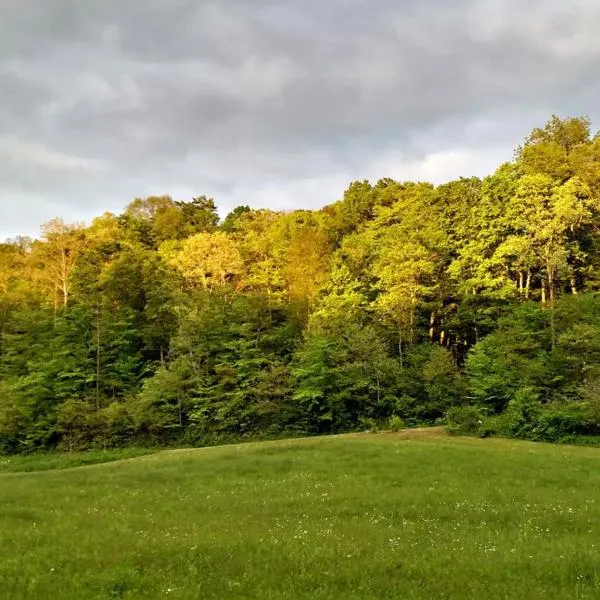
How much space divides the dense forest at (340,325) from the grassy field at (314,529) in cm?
1828

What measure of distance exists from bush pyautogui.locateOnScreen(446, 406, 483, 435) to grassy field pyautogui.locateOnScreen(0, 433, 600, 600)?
10825mm

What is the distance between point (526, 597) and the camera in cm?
977

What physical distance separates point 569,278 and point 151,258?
56.1 m

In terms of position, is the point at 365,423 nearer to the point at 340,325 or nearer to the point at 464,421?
the point at 464,421

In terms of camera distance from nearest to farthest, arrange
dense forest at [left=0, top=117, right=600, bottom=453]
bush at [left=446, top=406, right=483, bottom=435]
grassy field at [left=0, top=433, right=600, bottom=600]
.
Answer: grassy field at [left=0, top=433, right=600, bottom=600]
bush at [left=446, top=406, right=483, bottom=435]
dense forest at [left=0, top=117, right=600, bottom=453]

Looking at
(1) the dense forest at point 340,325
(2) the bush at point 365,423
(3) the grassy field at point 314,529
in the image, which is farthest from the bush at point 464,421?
(3) the grassy field at point 314,529

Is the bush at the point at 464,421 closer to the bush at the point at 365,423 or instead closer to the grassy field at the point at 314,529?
the bush at the point at 365,423

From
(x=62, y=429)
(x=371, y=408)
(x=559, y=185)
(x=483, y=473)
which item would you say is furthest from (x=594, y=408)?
(x=62, y=429)

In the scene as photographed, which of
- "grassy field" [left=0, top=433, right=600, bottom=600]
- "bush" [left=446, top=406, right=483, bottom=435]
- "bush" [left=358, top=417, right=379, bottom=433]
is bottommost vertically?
"bush" [left=358, top=417, right=379, bottom=433]

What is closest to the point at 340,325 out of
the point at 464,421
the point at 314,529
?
the point at 464,421

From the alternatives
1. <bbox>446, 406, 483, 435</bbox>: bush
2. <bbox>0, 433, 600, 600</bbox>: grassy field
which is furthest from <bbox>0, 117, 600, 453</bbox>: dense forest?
<bbox>0, 433, 600, 600</bbox>: grassy field

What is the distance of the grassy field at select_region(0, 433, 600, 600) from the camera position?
1044cm

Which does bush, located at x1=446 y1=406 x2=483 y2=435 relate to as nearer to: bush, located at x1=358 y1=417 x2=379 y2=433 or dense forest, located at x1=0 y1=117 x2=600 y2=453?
dense forest, located at x1=0 y1=117 x2=600 y2=453

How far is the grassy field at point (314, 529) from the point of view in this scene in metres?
10.4
